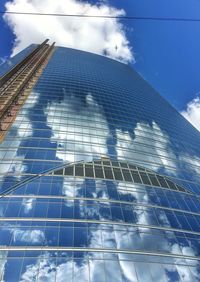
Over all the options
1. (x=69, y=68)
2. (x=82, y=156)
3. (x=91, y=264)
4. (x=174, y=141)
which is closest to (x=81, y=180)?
(x=82, y=156)

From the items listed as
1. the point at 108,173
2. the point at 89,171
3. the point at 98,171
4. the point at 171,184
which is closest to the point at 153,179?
the point at 171,184

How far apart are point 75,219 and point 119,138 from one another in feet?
92.9

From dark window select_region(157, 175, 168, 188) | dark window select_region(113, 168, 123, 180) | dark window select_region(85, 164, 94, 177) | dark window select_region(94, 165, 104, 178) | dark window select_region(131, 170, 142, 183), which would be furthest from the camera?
dark window select_region(157, 175, 168, 188)

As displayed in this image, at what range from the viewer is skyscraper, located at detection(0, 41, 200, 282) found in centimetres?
3447

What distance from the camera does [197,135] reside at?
303 feet

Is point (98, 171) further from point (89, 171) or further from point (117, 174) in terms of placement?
point (117, 174)

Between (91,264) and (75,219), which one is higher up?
(75,219)

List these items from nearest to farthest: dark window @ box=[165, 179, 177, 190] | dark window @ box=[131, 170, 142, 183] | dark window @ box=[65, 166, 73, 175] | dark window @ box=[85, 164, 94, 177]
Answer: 1. dark window @ box=[65, 166, 73, 175]
2. dark window @ box=[85, 164, 94, 177]
3. dark window @ box=[131, 170, 142, 183]
4. dark window @ box=[165, 179, 177, 190]

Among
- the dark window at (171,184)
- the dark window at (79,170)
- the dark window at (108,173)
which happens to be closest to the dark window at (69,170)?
the dark window at (79,170)

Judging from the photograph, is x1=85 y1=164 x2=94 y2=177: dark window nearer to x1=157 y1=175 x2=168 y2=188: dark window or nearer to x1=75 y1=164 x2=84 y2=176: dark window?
x1=75 y1=164 x2=84 y2=176: dark window

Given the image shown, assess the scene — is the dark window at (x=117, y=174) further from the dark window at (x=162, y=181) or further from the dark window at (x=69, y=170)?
the dark window at (x=69, y=170)

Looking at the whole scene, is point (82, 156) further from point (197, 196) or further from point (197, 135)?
point (197, 135)

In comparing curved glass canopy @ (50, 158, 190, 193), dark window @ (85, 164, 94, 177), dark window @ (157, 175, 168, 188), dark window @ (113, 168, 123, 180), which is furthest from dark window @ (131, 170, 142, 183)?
dark window @ (85, 164, 94, 177)

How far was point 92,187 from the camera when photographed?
47.0 metres
